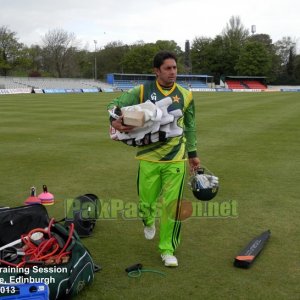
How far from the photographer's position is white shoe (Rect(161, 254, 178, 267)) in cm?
458

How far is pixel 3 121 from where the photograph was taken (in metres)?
20.0

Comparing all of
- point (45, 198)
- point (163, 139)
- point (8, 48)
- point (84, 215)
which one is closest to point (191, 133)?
point (163, 139)

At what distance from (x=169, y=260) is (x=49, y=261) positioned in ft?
4.60

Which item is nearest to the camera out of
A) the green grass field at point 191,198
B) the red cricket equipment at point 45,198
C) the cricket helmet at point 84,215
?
the green grass field at point 191,198

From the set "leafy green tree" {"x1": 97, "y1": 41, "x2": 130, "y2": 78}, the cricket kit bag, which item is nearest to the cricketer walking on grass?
the cricket kit bag

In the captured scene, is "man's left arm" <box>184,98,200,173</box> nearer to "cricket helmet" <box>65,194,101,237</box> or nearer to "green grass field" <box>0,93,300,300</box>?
"green grass field" <box>0,93,300,300</box>

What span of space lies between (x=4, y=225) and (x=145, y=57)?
338 ft

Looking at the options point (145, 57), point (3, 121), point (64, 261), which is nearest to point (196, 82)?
Answer: point (145, 57)

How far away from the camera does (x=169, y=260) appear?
461cm

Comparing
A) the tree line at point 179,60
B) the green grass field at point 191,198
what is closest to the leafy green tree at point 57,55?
the tree line at point 179,60

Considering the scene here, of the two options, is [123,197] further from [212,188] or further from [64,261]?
[64,261]

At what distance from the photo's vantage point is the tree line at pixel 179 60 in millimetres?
104137

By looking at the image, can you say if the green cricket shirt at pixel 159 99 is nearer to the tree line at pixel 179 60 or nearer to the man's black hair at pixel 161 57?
the man's black hair at pixel 161 57

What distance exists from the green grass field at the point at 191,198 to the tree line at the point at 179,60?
3452 inches
